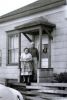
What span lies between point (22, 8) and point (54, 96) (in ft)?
→ 19.4

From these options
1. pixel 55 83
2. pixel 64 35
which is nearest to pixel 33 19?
pixel 64 35

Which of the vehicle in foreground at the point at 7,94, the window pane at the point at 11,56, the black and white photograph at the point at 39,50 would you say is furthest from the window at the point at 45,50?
the vehicle in foreground at the point at 7,94

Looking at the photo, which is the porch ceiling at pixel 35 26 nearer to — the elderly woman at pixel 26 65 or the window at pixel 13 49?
the elderly woman at pixel 26 65

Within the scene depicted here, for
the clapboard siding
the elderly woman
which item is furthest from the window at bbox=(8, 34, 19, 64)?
the clapboard siding

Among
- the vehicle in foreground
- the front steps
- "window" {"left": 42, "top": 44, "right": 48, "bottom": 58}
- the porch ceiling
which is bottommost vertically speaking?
the front steps

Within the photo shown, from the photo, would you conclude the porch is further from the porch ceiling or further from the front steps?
the front steps

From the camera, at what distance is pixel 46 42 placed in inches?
561

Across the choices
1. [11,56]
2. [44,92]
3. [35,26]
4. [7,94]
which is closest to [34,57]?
[35,26]

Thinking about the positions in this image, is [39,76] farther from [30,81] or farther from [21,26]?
[21,26]

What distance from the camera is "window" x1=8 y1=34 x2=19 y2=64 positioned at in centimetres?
1645

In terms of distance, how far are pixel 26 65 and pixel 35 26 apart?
1.86 m

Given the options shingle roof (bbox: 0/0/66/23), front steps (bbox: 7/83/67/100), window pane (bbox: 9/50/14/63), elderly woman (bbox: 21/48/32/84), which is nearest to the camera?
front steps (bbox: 7/83/67/100)

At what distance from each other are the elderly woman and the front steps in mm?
474

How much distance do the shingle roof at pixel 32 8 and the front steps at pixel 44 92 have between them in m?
3.55
